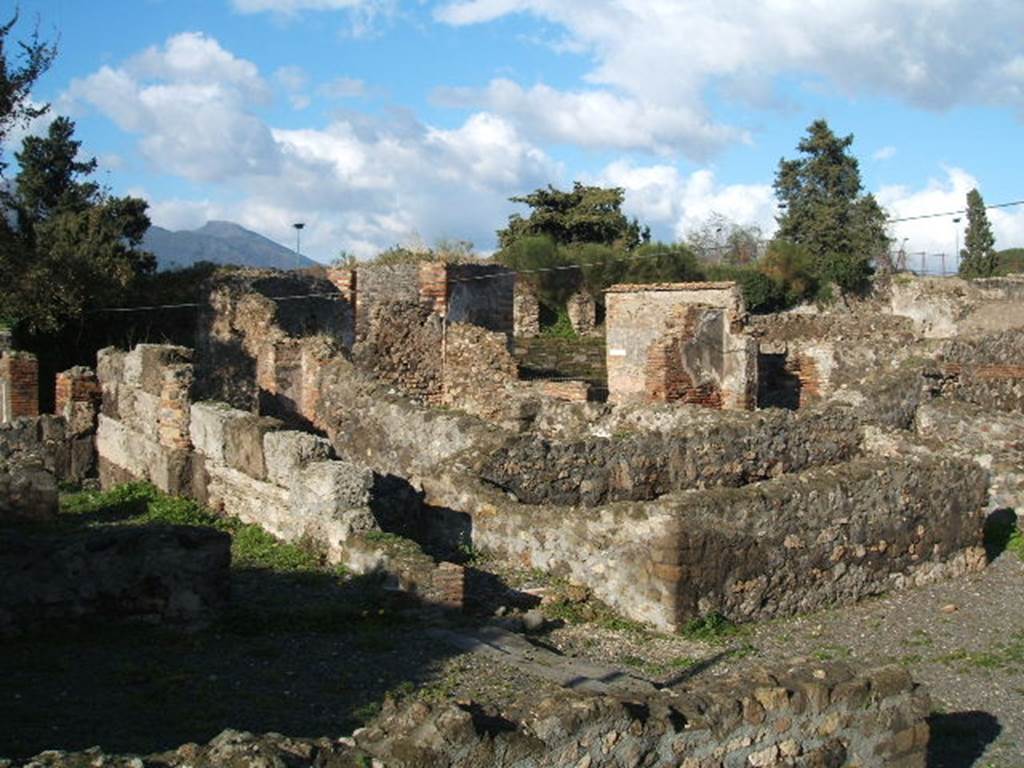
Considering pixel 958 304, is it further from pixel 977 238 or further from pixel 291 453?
pixel 977 238

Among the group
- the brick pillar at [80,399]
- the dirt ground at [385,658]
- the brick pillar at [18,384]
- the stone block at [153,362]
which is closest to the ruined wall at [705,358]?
the stone block at [153,362]

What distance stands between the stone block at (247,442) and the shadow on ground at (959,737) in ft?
22.7

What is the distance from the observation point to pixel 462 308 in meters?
24.2

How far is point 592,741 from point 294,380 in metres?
13.6

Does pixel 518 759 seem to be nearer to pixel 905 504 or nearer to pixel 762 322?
pixel 905 504

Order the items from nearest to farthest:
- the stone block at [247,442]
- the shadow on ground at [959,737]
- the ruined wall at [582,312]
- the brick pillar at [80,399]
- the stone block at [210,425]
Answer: the shadow on ground at [959,737] → the stone block at [247,442] → the stone block at [210,425] → the brick pillar at [80,399] → the ruined wall at [582,312]

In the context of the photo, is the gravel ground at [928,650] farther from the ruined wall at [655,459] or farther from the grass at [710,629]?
the ruined wall at [655,459]

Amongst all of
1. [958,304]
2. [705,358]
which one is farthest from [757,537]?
[958,304]

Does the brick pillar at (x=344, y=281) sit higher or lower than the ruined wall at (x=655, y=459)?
higher

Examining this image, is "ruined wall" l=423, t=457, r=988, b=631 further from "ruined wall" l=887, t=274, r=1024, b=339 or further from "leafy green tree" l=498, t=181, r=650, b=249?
"leafy green tree" l=498, t=181, r=650, b=249

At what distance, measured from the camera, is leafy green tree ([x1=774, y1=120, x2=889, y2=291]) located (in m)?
52.0

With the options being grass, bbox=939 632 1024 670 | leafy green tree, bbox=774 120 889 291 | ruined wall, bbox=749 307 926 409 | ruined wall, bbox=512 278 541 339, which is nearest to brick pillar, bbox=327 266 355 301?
ruined wall, bbox=749 307 926 409

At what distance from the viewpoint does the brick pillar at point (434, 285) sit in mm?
23438

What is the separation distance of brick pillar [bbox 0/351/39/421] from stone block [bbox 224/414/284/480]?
7540 mm
